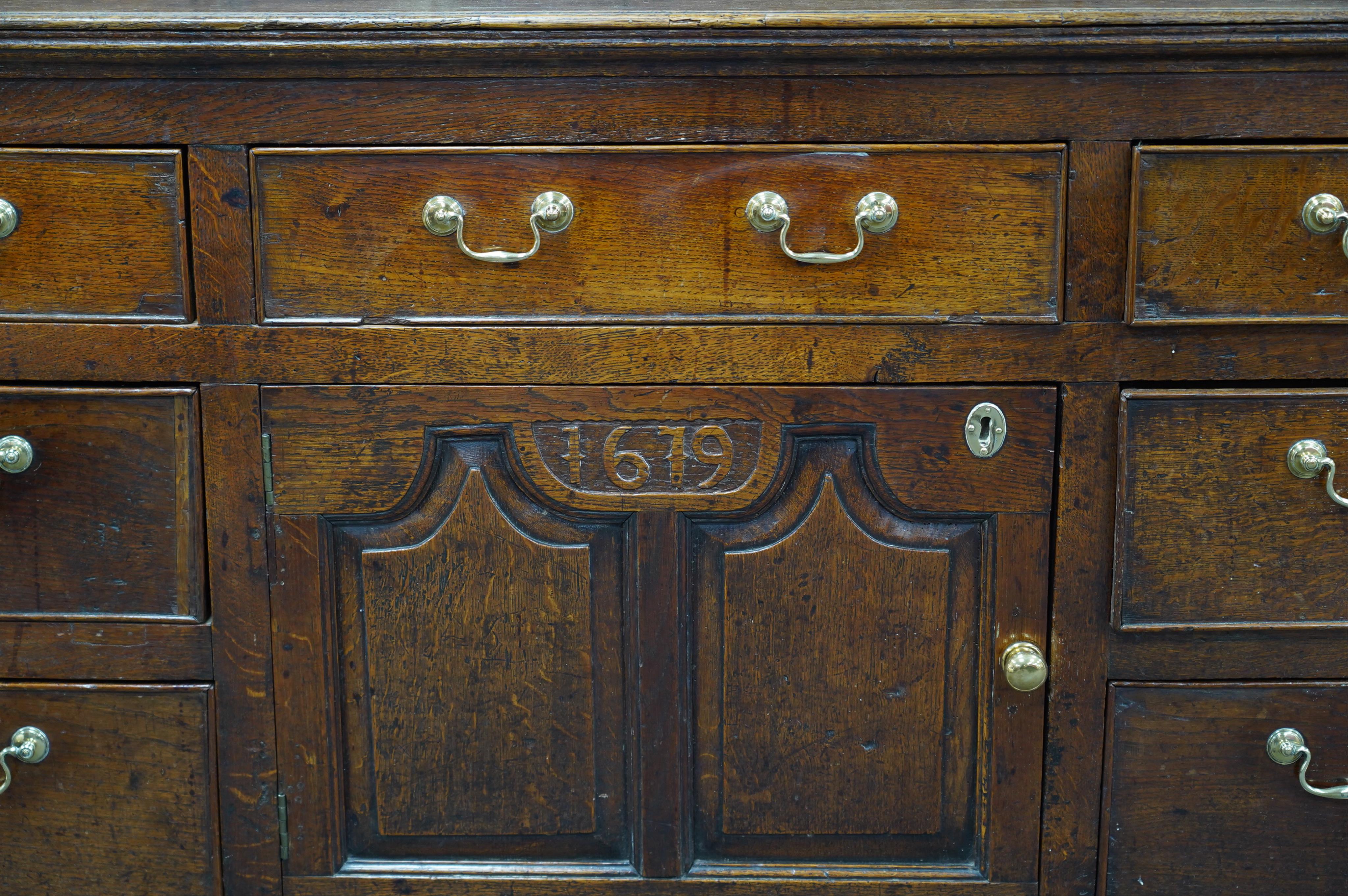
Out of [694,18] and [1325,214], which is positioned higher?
[694,18]

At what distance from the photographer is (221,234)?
708 mm

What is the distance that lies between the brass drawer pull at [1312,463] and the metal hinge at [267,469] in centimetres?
71

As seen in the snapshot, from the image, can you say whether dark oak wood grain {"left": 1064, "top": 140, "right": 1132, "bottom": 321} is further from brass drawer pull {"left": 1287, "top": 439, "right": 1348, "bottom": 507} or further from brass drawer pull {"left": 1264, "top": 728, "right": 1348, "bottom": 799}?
brass drawer pull {"left": 1264, "top": 728, "right": 1348, "bottom": 799}

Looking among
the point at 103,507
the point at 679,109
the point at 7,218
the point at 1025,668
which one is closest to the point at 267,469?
the point at 103,507

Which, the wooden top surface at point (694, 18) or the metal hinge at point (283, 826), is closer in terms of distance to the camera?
the wooden top surface at point (694, 18)

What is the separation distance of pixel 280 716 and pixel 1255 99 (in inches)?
31.8

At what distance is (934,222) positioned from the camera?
705 millimetres

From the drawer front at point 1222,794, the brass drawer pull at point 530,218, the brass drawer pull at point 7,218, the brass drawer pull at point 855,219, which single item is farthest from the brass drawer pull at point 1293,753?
the brass drawer pull at point 7,218

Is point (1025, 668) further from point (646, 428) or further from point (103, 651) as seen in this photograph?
point (103, 651)

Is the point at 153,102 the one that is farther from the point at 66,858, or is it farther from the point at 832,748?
the point at 832,748

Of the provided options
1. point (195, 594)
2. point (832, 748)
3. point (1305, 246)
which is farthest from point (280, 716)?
point (1305, 246)

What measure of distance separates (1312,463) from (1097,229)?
0.71ft

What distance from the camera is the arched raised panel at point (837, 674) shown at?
29.7 inches

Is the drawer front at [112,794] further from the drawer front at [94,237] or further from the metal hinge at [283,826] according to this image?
the drawer front at [94,237]
